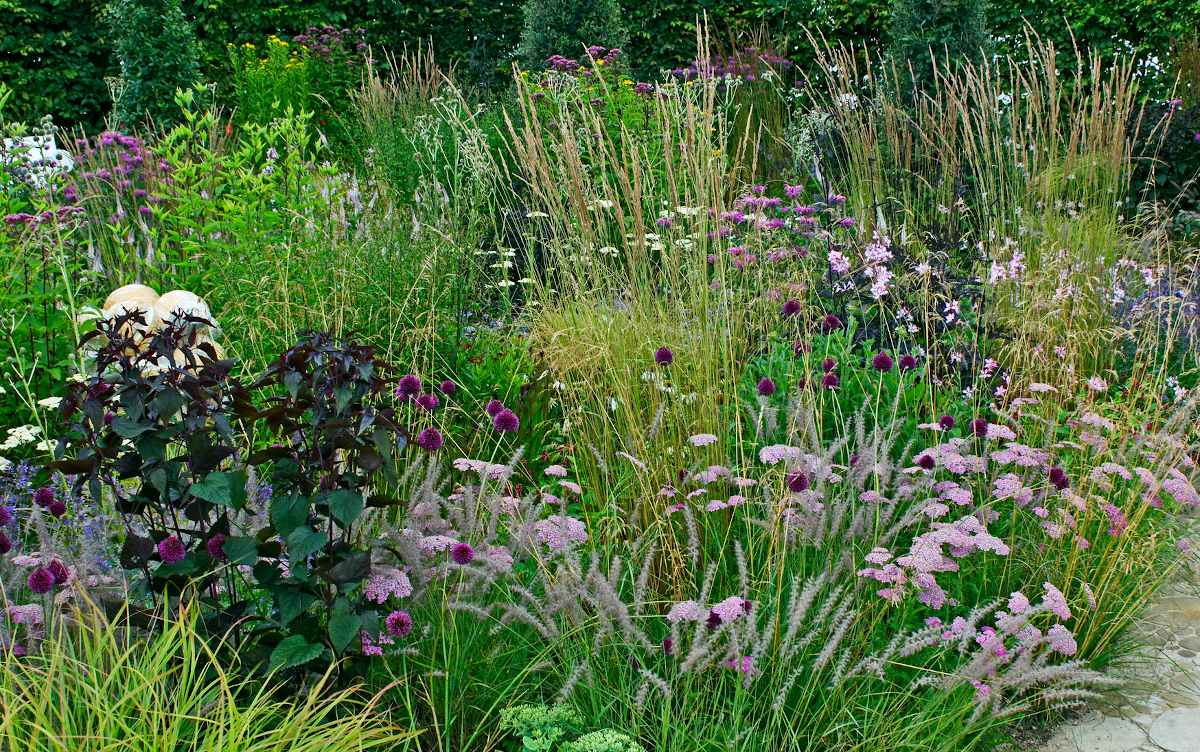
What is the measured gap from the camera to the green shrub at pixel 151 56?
29.1ft

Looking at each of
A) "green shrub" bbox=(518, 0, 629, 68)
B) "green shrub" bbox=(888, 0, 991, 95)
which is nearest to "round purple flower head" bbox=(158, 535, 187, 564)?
"green shrub" bbox=(888, 0, 991, 95)

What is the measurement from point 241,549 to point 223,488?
0.47 feet

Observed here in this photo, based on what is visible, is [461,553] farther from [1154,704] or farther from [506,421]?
[1154,704]

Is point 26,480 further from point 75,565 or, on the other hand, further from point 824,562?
point 824,562

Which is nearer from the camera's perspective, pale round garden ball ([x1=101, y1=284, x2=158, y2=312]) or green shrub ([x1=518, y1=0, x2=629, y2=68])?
A: pale round garden ball ([x1=101, y1=284, x2=158, y2=312])

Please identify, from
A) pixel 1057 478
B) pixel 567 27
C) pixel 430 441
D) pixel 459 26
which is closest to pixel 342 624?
pixel 430 441

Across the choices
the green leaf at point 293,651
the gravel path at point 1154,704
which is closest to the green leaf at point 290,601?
the green leaf at point 293,651

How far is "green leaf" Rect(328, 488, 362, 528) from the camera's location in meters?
2.12

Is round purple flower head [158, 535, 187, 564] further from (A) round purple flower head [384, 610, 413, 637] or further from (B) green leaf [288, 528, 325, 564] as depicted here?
(A) round purple flower head [384, 610, 413, 637]

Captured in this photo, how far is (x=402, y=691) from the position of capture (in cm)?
252

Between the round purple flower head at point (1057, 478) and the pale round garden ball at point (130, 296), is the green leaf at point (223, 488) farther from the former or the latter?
the round purple flower head at point (1057, 478)

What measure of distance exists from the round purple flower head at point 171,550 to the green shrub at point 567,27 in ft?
24.3

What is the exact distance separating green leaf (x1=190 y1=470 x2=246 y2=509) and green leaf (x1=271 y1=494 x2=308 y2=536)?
3.0 inches

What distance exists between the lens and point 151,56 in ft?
29.2
